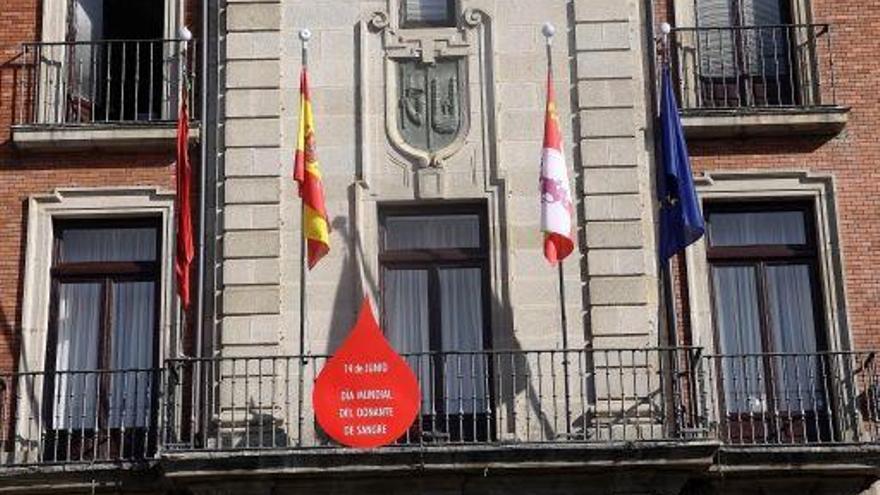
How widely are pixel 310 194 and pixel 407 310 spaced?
6.05ft

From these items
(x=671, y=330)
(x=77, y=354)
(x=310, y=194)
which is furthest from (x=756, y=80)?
(x=77, y=354)

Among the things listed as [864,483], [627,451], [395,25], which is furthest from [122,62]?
[864,483]

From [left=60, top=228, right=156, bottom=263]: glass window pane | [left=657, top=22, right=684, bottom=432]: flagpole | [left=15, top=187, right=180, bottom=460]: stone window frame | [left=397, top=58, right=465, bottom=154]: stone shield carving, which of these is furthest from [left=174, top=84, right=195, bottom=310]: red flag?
[left=657, top=22, right=684, bottom=432]: flagpole

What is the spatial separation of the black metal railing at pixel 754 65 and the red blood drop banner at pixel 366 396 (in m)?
4.92

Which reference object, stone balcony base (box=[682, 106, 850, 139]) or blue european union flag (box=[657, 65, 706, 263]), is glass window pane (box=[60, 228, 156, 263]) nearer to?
blue european union flag (box=[657, 65, 706, 263])

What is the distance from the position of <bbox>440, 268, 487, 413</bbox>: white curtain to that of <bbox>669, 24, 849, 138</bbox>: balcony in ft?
10.2

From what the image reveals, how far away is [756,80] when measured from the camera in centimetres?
2009

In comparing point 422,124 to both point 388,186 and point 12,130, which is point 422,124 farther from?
point 12,130

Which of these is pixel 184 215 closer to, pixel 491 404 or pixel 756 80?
pixel 491 404

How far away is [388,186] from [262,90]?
6.12 ft

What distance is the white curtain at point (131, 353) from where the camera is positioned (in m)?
18.7

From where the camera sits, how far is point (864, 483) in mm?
17781

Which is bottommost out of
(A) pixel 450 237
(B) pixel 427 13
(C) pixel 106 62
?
(A) pixel 450 237

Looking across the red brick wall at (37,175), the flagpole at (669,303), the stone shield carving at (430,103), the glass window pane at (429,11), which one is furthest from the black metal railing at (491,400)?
the glass window pane at (429,11)
